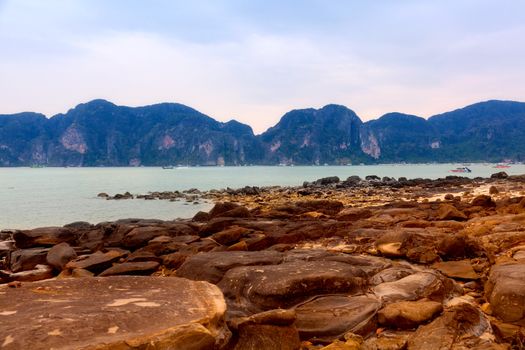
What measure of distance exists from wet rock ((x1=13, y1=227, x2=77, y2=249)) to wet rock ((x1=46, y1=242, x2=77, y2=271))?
2.17 metres

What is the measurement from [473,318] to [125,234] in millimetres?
11880

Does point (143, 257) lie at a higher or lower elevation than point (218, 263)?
lower

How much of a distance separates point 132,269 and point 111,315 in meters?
5.59

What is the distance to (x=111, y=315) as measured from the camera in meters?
4.69

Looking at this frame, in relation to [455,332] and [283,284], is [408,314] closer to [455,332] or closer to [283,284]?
[455,332]

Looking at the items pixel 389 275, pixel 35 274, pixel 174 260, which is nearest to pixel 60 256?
pixel 35 274

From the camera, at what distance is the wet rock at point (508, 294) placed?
18.9 ft

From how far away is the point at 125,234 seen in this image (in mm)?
14766

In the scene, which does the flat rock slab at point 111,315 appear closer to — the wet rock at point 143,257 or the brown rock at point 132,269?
the brown rock at point 132,269

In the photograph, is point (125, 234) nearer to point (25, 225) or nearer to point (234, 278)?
point (234, 278)

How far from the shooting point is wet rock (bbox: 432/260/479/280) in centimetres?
786

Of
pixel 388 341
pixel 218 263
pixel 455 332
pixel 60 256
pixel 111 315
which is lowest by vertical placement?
pixel 60 256

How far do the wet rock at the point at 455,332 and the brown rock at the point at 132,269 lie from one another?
6.78 meters

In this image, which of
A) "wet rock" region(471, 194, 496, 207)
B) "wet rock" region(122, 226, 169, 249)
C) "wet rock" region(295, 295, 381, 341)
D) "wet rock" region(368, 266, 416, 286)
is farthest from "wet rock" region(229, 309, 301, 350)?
Answer: "wet rock" region(471, 194, 496, 207)
